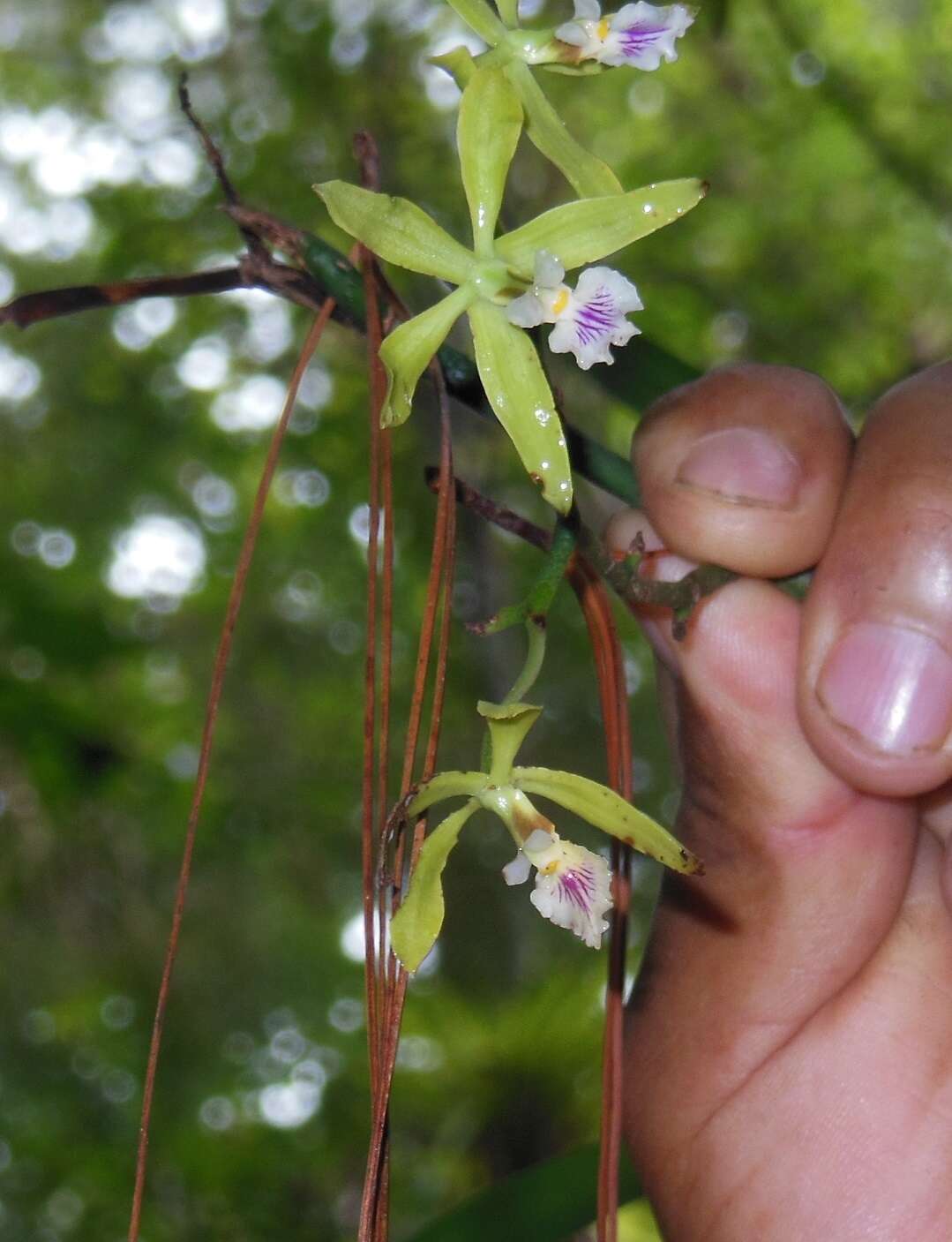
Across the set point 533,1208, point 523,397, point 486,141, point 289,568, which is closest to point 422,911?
point 523,397

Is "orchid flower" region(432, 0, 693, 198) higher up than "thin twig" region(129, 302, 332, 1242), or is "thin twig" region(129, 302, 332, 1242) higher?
"orchid flower" region(432, 0, 693, 198)

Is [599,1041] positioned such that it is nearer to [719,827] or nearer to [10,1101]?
[719,827]

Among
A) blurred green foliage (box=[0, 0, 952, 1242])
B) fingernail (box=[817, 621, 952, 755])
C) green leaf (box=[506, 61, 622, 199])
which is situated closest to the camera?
green leaf (box=[506, 61, 622, 199])

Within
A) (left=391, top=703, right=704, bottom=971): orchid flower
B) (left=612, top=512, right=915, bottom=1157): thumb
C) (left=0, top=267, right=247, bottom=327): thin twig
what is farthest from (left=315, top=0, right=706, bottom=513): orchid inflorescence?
(left=612, top=512, right=915, bottom=1157): thumb

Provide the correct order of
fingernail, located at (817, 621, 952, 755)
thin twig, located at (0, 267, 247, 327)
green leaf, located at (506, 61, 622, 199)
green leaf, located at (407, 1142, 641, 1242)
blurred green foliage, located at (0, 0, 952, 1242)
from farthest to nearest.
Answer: blurred green foliage, located at (0, 0, 952, 1242), green leaf, located at (407, 1142, 641, 1242), fingernail, located at (817, 621, 952, 755), green leaf, located at (506, 61, 622, 199), thin twig, located at (0, 267, 247, 327)

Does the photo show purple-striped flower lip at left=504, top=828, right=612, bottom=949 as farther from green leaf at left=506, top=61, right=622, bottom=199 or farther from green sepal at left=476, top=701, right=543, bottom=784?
green leaf at left=506, top=61, right=622, bottom=199

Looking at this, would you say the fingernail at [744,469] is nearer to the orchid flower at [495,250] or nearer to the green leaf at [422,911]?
the orchid flower at [495,250]

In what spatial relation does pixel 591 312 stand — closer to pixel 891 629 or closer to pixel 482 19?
pixel 482 19

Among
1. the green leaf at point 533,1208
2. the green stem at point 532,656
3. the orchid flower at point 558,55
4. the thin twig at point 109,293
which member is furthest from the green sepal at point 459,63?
the green leaf at point 533,1208
